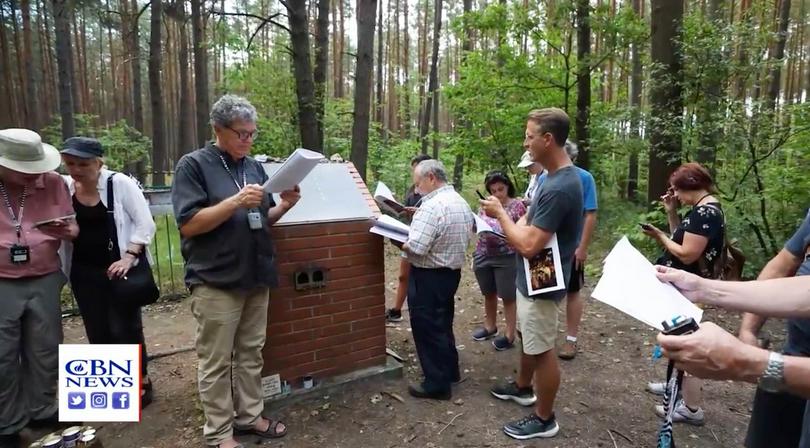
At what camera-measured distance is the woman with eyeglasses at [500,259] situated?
3.94 metres

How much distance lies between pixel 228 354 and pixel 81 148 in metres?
1.59

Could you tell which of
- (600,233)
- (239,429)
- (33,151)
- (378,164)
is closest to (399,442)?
(239,429)

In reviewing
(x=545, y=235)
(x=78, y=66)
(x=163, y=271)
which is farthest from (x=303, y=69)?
(x=78, y=66)

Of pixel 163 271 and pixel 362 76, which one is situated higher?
pixel 362 76

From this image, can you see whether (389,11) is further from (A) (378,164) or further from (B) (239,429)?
(B) (239,429)

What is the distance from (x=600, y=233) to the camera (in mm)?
8945

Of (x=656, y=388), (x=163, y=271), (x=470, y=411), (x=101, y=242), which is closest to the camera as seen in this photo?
(x=101, y=242)

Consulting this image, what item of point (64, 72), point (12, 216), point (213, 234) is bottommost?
point (213, 234)

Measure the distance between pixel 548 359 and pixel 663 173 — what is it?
450 centimetres

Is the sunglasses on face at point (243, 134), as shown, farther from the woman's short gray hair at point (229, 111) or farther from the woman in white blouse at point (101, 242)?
the woman in white blouse at point (101, 242)

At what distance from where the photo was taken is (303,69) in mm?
6820

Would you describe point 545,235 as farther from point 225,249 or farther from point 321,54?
point 321,54

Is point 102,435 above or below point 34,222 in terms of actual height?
below

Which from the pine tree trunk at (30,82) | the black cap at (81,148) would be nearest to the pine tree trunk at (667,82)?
the black cap at (81,148)
